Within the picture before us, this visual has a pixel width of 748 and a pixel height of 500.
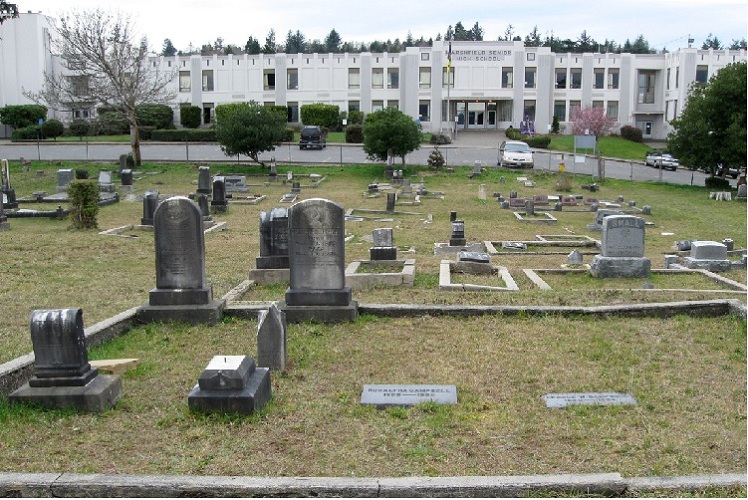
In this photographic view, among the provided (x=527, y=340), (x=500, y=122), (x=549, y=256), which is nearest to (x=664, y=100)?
(x=500, y=122)

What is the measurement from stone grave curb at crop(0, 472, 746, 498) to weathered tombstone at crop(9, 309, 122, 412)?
154 centimetres

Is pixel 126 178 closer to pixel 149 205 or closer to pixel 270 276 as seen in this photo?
pixel 149 205

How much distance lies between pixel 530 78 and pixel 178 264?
58115 mm

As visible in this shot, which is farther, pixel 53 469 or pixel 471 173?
pixel 471 173

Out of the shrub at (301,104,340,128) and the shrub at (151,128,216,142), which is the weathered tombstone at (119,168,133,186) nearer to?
the shrub at (151,128,216,142)

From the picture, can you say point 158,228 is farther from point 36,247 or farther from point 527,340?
point 36,247

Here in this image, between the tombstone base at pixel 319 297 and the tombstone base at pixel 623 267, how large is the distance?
6.10 meters

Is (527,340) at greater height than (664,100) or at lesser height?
lesser

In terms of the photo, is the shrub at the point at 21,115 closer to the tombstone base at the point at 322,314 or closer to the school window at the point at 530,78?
Result: the school window at the point at 530,78

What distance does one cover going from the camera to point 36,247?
1802 centimetres

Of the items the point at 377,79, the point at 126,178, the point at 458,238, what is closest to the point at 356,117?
the point at 377,79

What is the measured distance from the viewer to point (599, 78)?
65.6 metres

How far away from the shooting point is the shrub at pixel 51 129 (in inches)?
2196

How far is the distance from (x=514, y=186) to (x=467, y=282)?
2181cm
